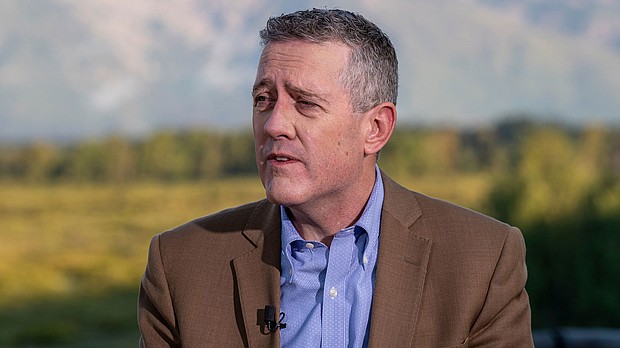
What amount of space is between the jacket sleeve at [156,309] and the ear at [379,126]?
23.6 inches

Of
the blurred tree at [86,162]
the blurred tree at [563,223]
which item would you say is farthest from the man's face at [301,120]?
the blurred tree at [86,162]

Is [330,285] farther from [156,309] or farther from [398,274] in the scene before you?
[156,309]

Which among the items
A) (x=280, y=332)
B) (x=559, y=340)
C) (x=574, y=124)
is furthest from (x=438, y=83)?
(x=280, y=332)

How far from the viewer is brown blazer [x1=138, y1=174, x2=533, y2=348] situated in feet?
6.72

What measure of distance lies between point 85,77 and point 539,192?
25121 mm

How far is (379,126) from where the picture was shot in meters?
2.10

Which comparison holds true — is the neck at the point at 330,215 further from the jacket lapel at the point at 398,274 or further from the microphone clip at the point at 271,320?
the microphone clip at the point at 271,320

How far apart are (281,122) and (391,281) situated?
1.53 feet

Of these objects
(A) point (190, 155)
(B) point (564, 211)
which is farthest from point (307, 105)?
(A) point (190, 155)

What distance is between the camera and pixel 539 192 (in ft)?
53.7

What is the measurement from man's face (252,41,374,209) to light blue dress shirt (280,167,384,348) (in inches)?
6.9

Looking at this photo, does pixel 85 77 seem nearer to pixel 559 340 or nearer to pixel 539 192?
pixel 539 192

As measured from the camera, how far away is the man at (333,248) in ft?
6.43

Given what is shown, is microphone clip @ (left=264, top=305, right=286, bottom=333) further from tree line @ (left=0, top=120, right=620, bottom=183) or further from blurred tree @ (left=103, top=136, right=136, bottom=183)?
blurred tree @ (left=103, top=136, right=136, bottom=183)
